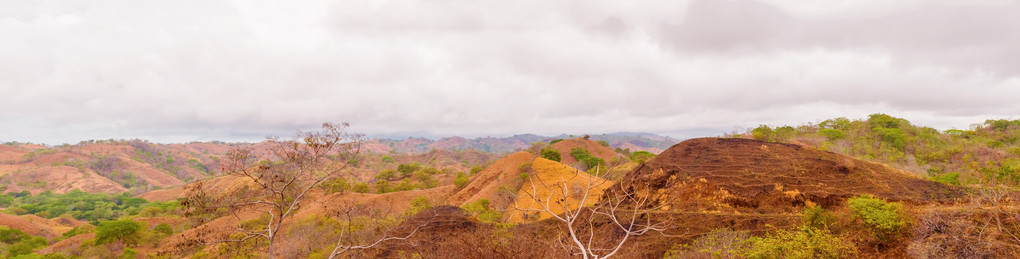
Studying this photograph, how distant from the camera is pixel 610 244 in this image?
18547mm

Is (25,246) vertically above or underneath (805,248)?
underneath

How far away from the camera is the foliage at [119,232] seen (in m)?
30.4

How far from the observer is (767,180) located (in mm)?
20297

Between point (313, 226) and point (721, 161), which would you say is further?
point (313, 226)

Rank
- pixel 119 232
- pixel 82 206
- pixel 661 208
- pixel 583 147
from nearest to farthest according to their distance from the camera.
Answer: pixel 661 208 → pixel 119 232 → pixel 82 206 → pixel 583 147

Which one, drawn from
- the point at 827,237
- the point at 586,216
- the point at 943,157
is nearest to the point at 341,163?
the point at 586,216

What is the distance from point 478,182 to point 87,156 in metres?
A: 137

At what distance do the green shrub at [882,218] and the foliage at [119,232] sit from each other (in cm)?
4718

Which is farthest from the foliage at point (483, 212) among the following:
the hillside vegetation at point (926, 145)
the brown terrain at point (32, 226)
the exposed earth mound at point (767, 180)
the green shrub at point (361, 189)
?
the brown terrain at point (32, 226)

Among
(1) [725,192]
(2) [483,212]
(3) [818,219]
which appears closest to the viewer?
(3) [818,219]

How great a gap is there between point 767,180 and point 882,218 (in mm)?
6413

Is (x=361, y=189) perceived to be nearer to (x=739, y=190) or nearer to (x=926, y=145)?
(x=739, y=190)

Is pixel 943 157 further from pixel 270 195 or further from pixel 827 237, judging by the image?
pixel 270 195

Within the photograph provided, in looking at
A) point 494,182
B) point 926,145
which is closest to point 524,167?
point 494,182
